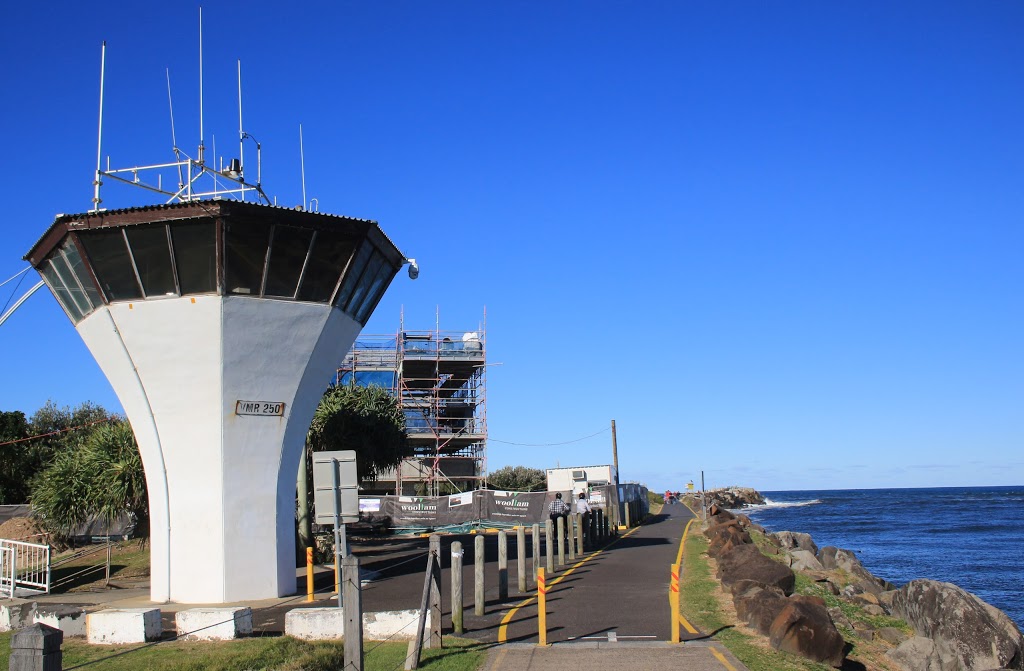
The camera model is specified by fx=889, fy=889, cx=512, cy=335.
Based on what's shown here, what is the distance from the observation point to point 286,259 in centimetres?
1836

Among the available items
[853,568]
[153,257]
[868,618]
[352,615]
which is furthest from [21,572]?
Answer: [853,568]

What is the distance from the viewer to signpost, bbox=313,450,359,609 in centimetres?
1099

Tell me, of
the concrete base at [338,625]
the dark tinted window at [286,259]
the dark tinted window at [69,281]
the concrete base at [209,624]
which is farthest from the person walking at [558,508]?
the concrete base at [209,624]

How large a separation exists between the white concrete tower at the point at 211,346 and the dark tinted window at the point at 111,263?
26 mm

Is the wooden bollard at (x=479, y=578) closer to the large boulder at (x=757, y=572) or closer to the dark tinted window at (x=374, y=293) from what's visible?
the large boulder at (x=757, y=572)

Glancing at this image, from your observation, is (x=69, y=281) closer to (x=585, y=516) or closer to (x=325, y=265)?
(x=325, y=265)

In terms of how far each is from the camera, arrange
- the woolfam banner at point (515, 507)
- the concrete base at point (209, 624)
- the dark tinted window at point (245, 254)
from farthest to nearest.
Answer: the woolfam banner at point (515, 507) → the dark tinted window at point (245, 254) → the concrete base at point (209, 624)

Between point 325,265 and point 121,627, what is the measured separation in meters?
8.25

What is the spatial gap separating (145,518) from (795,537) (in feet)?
98.3

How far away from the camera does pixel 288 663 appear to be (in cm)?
1118

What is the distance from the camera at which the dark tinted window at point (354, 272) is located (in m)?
19.2

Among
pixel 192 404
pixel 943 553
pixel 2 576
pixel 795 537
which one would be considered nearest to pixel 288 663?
pixel 192 404

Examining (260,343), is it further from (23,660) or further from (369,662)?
(23,660)

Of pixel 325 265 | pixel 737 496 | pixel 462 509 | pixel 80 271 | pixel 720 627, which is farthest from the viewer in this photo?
pixel 737 496
